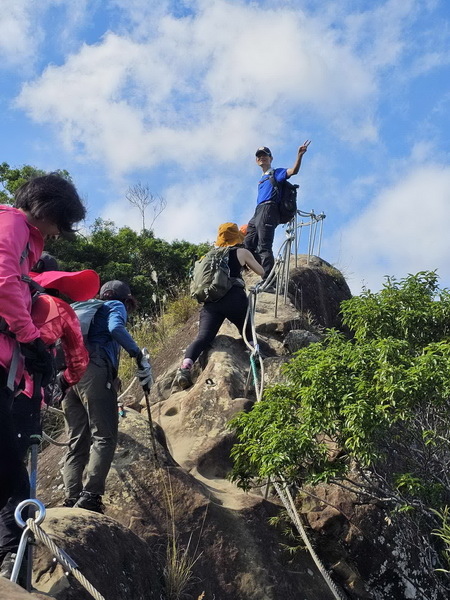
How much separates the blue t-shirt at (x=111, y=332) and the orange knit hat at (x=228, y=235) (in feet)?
10.8

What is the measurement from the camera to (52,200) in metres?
3.51

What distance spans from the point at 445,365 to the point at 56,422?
6286 millimetres

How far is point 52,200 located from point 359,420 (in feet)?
9.46

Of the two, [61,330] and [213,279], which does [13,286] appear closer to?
[61,330]

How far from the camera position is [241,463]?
19.0ft

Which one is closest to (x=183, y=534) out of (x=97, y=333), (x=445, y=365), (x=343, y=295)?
(x=97, y=333)

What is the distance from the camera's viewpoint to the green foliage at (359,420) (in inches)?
202

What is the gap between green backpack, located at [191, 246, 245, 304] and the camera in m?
7.98

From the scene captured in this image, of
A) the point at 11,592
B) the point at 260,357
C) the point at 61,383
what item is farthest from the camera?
the point at 260,357

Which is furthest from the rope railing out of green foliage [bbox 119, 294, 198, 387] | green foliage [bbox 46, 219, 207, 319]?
green foliage [bbox 46, 219, 207, 319]

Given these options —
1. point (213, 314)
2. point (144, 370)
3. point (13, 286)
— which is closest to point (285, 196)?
point (213, 314)

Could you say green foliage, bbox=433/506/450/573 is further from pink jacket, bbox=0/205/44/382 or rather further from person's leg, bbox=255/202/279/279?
person's leg, bbox=255/202/279/279

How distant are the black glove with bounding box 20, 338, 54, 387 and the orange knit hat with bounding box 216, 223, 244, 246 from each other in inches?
209

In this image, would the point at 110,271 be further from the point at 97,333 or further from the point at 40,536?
the point at 40,536
